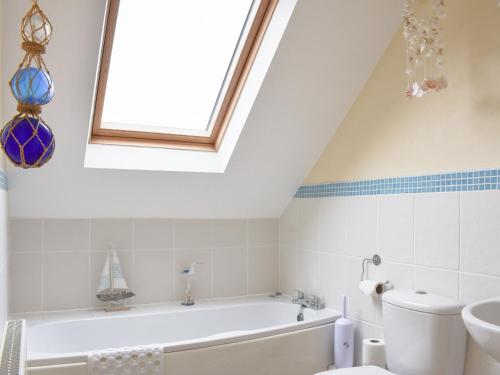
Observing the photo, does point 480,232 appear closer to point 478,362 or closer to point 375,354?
point 478,362

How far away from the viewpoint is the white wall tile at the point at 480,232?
1.80m

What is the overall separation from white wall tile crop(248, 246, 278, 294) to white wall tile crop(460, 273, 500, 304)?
1.61 m

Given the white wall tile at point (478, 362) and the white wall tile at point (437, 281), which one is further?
the white wall tile at point (437, 281)

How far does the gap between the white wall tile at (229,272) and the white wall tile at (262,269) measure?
53 mm

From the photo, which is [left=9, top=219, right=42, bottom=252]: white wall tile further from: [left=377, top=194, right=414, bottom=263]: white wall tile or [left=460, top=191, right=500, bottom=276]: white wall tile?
[left=460, top=191, right=500, bottom=276]: white wall tile

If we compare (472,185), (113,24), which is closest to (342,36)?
(472,185)

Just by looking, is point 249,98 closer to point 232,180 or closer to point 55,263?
point 232,180

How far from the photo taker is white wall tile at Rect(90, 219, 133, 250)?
110 inches

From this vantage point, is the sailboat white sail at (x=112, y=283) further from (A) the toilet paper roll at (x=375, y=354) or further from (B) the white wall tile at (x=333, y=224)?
(A) the toilet paper roll at (x=375, y=354)

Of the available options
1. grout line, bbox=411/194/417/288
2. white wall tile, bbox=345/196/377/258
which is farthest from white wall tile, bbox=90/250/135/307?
grout line, bbox=411/194/417/288

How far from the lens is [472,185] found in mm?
1899

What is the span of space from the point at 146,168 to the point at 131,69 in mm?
577

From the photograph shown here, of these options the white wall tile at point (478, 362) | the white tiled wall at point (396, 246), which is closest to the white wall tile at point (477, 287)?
the white tiled wall at point (396, 246)

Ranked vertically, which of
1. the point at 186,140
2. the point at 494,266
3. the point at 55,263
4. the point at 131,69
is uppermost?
the point at 131,69
